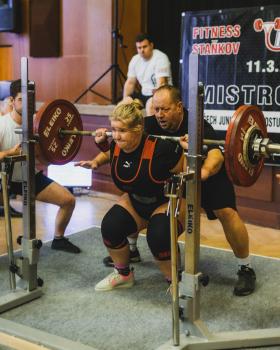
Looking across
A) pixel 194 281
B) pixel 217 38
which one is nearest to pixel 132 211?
pixel 194 281

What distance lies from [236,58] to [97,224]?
5.87ft

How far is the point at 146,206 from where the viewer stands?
308cm

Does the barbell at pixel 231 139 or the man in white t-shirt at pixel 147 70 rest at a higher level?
the man in white t-shirt at pixel 147 70

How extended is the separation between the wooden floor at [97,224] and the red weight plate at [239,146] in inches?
61.6

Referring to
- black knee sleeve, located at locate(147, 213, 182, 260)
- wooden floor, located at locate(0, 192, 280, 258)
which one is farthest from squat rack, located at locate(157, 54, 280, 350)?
wooden floor, located at locate(0, 192, 280, 258)

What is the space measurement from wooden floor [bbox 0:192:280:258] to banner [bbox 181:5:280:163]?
2.51ft

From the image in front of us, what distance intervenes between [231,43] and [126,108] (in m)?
2.22

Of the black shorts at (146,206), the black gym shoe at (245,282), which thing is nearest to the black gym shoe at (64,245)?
the black shorts at (146,206)

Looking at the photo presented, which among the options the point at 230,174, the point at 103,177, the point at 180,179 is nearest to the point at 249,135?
the point at 230,174

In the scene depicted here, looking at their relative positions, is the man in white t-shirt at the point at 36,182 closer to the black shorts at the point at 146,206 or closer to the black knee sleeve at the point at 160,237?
the black shorts at the point at 146,206

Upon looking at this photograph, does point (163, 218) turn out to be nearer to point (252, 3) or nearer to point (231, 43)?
point (231, 43)

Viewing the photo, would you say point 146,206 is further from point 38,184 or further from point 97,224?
point 97,224

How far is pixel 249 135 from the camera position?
2492mm

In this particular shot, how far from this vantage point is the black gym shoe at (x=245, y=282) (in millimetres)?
3154
